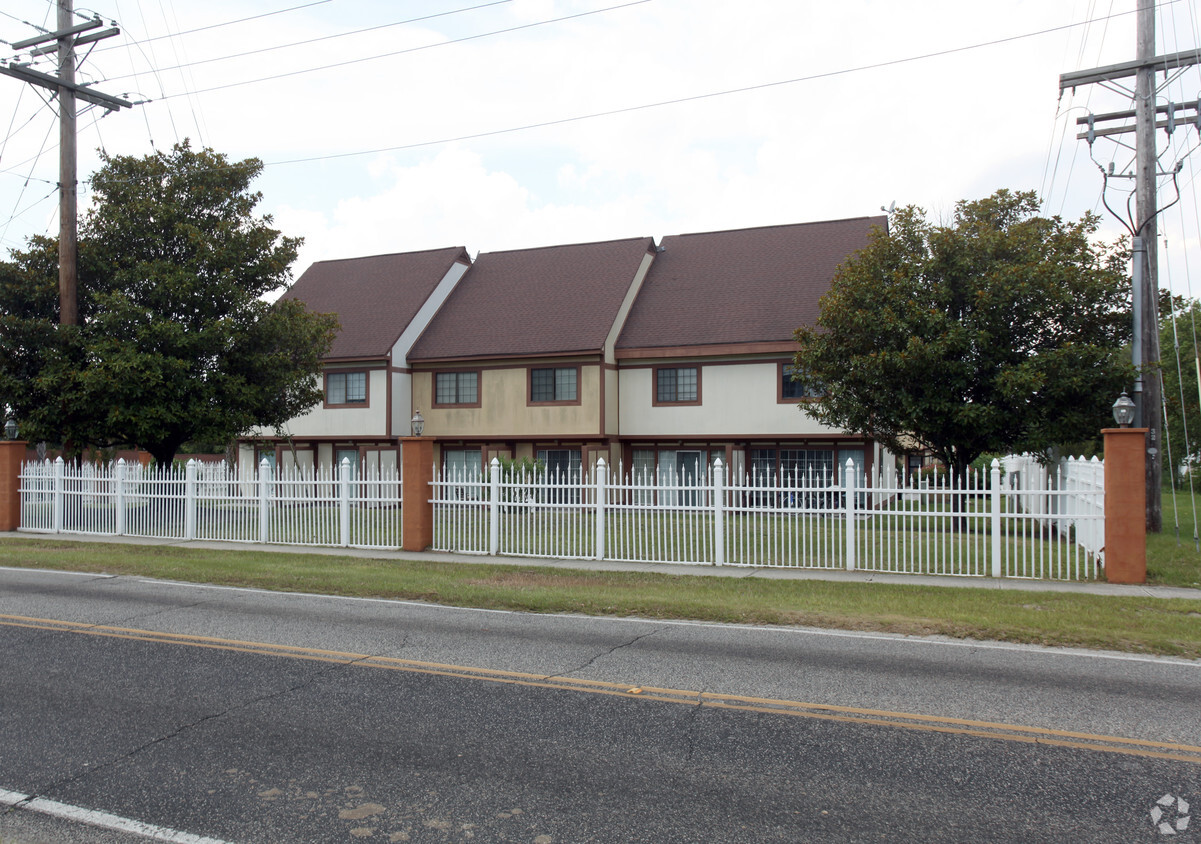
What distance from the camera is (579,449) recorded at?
97.8 ft

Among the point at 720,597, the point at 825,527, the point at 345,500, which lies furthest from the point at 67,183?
the point at 825,527

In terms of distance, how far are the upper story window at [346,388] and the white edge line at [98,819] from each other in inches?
1063

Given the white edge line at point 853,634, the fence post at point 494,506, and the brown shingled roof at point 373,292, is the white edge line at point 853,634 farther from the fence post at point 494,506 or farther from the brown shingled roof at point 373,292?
the brown shingled roof at point 373,292

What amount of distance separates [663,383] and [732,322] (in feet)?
9.85

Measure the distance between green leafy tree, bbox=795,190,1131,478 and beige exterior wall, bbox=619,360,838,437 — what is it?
557cm

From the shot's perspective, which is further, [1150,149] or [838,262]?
[838,262]

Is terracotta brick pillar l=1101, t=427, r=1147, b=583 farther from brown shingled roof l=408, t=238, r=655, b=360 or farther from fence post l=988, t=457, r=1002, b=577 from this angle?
brown shingled roof l=408, t=238, r=655, b=360

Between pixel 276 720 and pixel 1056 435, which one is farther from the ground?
pixel 1056 435

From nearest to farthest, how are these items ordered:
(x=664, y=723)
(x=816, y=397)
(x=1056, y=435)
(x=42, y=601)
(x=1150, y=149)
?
(x=664, y=723)
(x=42, y=601)
(x=1150, y=149)
(x=1056, y=435)
(x=816, y=397)

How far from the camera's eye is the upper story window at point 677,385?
29094mm

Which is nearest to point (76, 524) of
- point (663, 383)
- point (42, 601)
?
point (42, 601)

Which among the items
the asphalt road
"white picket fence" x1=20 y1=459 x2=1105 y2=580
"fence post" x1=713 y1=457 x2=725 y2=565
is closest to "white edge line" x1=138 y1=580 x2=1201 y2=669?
the asphalt road

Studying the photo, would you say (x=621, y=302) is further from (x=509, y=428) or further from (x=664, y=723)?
(x=664, y=723)

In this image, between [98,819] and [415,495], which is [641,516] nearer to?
[415,495]
